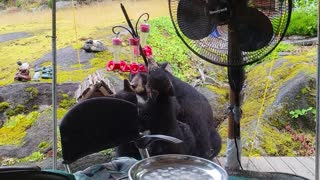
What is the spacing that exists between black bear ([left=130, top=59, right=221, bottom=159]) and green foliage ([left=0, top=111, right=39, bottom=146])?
1022mm

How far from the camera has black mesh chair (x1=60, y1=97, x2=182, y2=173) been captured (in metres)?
2.22

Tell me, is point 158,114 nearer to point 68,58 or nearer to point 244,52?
point 244,52

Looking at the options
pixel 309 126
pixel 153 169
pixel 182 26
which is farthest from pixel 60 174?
pixel 309 126

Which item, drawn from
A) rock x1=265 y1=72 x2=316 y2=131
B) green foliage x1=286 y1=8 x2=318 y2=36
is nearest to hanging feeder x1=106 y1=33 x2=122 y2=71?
rock x1=265 y1=72 x2=316 y2=131

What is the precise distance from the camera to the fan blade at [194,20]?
2281 millimetres

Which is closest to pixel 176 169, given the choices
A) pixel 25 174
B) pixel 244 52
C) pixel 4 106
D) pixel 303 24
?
pixel 25 174

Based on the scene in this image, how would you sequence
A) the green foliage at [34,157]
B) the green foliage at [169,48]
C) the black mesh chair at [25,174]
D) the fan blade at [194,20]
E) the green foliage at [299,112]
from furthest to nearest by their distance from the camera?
the green foliage at [299,112]
the green foliage at [169,48]
the green foliage at [34,157]
the fan blade at [194,20]
the black mesh chair at [25,174]

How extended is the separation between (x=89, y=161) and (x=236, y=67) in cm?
141

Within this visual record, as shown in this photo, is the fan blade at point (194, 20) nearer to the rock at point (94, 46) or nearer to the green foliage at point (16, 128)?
the rock at point (94, 46)

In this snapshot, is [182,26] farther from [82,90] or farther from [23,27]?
[23,27]

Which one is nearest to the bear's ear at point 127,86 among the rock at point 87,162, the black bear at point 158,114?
the black bear at point 158,114

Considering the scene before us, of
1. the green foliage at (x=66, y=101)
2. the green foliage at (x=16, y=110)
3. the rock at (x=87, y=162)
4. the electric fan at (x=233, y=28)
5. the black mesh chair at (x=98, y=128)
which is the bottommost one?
the rock at (x=87, y=162)

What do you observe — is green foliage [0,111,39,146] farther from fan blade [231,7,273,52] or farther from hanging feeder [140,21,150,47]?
fan blade [231,7,273,52]

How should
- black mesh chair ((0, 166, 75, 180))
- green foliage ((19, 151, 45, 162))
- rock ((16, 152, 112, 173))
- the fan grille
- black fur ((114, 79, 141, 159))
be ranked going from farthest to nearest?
green foliage ((19, 151, 45, 162)) → rock ((16, 152, 112, 173)) → black fur ((114, 79, 141, 159)) → the fan grille → black mesh chair ((0, 166, 75, 180))
